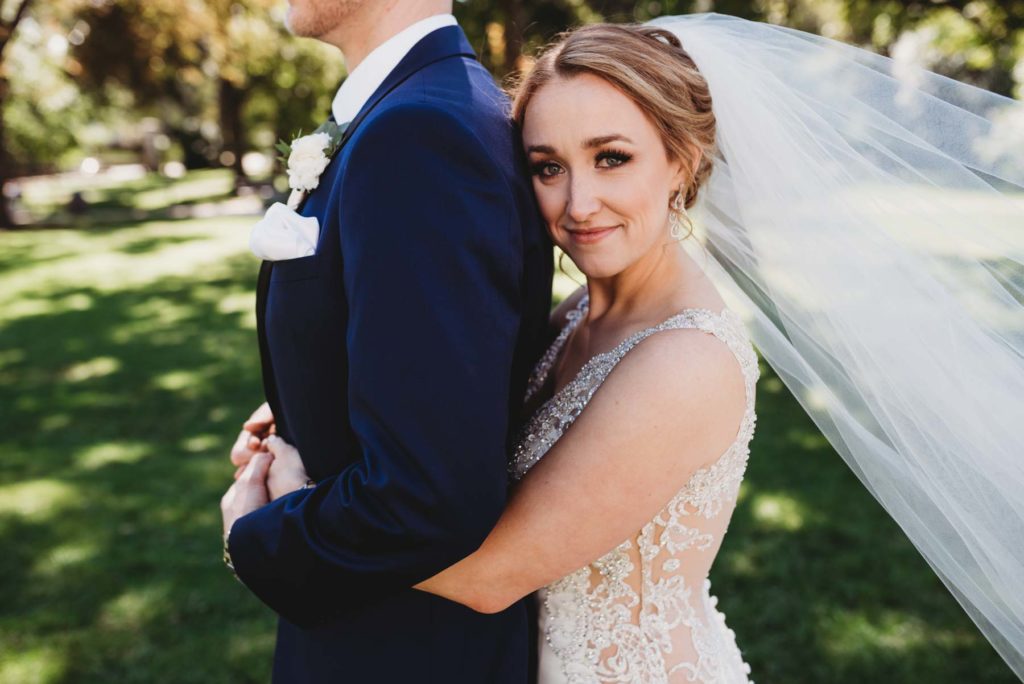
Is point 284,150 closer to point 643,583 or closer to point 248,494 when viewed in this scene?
point 248,494

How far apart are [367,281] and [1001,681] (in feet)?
11.9

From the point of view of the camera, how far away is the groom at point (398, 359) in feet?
4.54

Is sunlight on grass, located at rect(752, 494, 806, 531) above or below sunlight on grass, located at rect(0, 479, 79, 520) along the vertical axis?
above

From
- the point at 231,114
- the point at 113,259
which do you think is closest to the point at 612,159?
the point at 113,259

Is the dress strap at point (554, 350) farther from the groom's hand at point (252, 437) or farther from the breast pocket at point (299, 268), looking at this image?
the breast pocket at point (299, 268)

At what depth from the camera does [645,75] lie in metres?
1.83

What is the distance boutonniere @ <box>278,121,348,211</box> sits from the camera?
1741mm

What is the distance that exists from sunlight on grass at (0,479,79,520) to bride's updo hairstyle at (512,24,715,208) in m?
4.70

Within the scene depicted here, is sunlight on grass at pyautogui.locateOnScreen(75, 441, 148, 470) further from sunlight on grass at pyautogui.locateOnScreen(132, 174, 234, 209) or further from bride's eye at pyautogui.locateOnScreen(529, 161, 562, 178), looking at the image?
sunlight on grass at pyautogui.locateOnScreen(132, 174, 234, 209)

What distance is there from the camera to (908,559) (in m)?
4.71

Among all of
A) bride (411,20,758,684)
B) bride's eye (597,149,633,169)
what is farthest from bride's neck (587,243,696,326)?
bride's eye (597,149,633,169)

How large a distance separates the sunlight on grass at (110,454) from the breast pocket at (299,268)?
5108 mm

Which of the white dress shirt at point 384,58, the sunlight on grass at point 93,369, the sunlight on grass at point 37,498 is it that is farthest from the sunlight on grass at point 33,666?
the sunlight on grass at point 93,369

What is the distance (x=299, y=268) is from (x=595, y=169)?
0.68 meters
